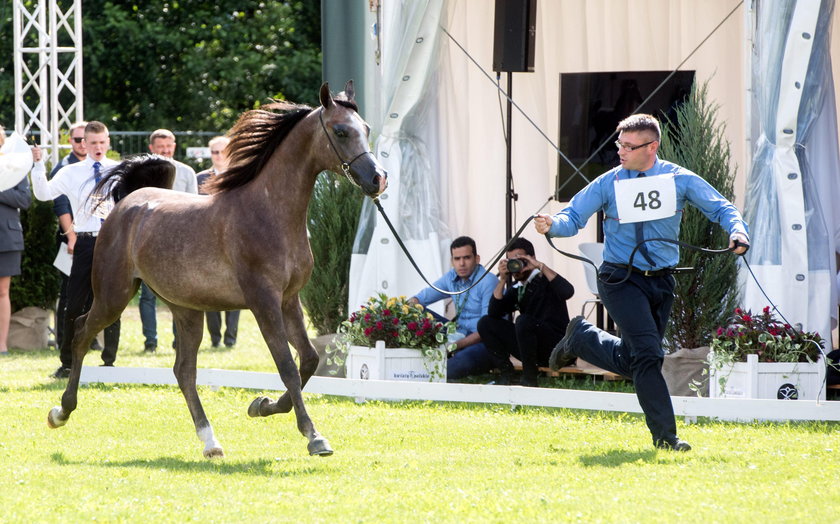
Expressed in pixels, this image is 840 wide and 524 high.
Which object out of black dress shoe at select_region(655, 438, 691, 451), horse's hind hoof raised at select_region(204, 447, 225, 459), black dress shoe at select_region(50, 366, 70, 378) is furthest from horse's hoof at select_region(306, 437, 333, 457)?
black dress shoe at select_region(50, 366, 70, 378)

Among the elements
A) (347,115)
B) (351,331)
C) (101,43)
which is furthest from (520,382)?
(101,43)

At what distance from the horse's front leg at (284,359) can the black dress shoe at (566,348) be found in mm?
1540

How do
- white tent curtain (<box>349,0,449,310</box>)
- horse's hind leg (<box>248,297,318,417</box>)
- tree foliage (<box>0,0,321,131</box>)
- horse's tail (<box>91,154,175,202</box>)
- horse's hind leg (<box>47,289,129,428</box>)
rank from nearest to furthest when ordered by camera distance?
horse's hind leg (<box>248,297,318,417</box>)
horse's hind leg (<box>47,289,129,428</box>)
horse's tail (<box>91,154,175,202</box>)
white tent curtain (<box>349,0,449,310</box>)
tree foliage (<box>0,0,321,131</box>)

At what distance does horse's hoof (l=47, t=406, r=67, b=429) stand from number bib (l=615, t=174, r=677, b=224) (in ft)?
11.8

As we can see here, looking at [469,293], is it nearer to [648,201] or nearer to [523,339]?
[523,339]

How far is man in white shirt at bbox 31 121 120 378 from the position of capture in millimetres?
10375

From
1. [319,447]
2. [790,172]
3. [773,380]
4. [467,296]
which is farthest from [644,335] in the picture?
[467,296]

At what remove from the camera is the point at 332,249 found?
10.7m

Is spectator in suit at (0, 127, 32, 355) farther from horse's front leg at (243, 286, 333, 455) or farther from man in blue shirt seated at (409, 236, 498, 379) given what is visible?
horse's front leg at (243, 286, 333, 455)

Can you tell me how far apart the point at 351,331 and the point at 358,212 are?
1314mm

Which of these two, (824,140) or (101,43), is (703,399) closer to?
(824,140)

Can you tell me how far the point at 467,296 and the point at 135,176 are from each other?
9.92 ft

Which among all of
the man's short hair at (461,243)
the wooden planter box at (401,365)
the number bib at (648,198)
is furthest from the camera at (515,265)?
the number bib at (648,198)

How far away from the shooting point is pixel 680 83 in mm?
10883
